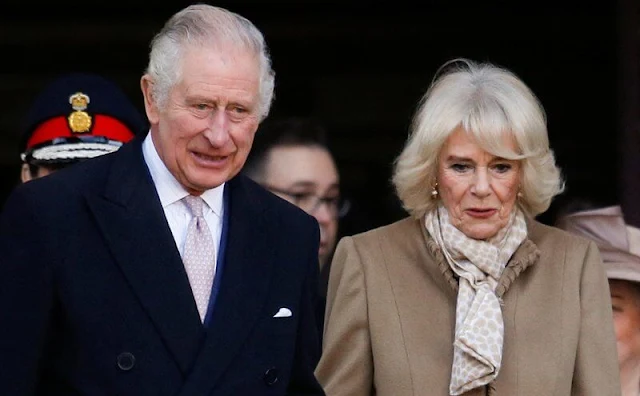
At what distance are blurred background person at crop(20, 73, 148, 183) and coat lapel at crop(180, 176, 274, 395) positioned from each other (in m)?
0.92

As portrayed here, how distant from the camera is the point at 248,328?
3344mm

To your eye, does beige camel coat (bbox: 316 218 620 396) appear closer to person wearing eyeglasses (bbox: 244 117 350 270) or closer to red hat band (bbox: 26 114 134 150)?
person wearing eyeglasses (bbox: 244 117 350 270)

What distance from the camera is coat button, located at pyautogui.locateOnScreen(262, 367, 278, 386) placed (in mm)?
3367

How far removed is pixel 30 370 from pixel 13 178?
6113 millimetres

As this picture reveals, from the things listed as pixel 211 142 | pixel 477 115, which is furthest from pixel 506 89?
pixel 211 142

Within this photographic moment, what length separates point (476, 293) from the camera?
4.10m

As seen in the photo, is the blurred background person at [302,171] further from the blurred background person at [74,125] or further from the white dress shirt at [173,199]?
the white dress shirt at [173,199]

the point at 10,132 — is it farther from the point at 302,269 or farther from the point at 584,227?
the point at 302,269

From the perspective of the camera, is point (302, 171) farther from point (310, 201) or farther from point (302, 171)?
point (310, 201)

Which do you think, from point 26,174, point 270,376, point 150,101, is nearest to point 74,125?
point 26,174

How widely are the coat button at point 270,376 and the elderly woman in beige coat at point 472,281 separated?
703 mm

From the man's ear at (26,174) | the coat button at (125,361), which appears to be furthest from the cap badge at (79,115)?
the coat button at (125,361)

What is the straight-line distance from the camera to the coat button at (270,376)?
337 cm

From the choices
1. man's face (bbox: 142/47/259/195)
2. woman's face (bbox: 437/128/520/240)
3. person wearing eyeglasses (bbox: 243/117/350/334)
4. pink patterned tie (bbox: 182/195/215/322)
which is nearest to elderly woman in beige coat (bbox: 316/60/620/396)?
woman's face (bbox: 437/128/520/240)
